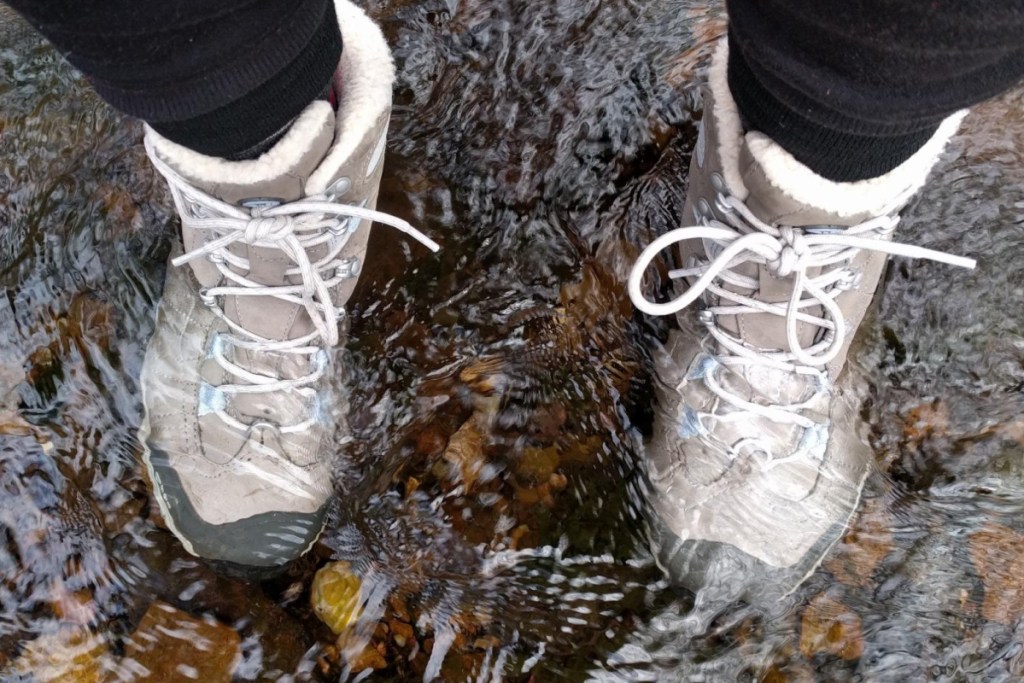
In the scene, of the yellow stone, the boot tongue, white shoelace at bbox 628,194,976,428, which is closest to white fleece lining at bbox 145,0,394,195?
the boot tongue

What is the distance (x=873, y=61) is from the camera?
0.84 metres

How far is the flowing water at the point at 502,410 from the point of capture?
1.48 metres

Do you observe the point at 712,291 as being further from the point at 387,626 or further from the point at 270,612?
the point at 270,612

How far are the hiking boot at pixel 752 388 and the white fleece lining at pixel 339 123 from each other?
19.8 inches

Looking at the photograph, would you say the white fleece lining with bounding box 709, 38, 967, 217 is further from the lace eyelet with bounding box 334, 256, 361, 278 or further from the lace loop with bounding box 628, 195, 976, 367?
the lace eyelet with bounding box 334, 256, 361, 278

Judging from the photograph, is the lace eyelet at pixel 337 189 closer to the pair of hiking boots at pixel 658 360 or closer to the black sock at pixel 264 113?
the pair of hiking boots at pixel 658 360

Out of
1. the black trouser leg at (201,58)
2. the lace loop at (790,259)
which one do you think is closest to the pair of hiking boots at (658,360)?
the lace loop at (790,259)

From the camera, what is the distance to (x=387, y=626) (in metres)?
1.51

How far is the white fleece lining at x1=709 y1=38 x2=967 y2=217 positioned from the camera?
1.07 metres

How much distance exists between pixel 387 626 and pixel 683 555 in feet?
2.01

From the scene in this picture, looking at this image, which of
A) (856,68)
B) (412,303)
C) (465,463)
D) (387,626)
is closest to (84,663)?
(387,626)

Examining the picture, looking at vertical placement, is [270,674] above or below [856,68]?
below

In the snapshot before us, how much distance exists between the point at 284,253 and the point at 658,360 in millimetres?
810

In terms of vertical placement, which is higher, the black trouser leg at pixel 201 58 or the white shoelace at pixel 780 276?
the black trouser leg at pixel 201 58
